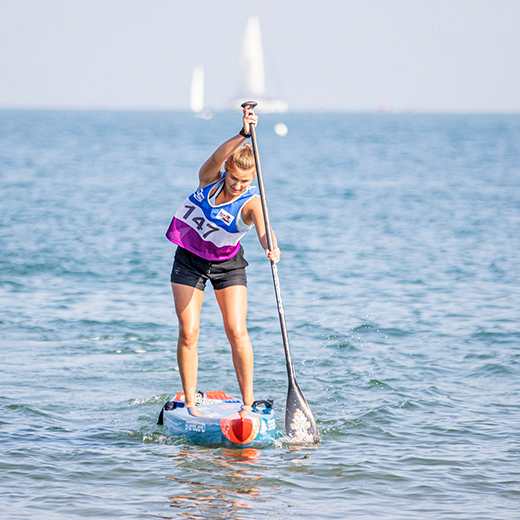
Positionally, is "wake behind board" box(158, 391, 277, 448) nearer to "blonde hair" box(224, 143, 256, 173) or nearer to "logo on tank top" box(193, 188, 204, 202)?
"logo on tank top" box(193, 188, 204, 202)

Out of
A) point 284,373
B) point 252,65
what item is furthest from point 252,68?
point 284,373

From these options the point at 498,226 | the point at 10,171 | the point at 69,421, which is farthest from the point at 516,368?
the point at 10,171

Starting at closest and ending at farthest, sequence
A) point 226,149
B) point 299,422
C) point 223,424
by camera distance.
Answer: point 226,149 < point 223,424 < point 299,422

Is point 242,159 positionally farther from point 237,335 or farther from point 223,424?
point 223,424

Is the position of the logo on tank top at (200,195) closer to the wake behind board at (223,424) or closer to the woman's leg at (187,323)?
the woman's leg at (187,323)

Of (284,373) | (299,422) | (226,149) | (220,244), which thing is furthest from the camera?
(284,373)

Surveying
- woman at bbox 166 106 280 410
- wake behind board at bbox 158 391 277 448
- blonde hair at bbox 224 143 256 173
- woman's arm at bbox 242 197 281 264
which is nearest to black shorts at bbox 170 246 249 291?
woman at bbox 166 106 280 410

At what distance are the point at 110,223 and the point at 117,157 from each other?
1074 inches

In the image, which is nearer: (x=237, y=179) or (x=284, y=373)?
(x=237, y=179)

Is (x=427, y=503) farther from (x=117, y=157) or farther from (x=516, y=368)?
(x=117, y=157)

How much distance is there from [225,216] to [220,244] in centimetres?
24

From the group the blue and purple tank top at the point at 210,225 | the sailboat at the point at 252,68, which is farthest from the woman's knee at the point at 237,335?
the sailboat at the point at 252,68

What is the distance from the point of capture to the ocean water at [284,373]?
5.79m

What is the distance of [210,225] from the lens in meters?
6.25
